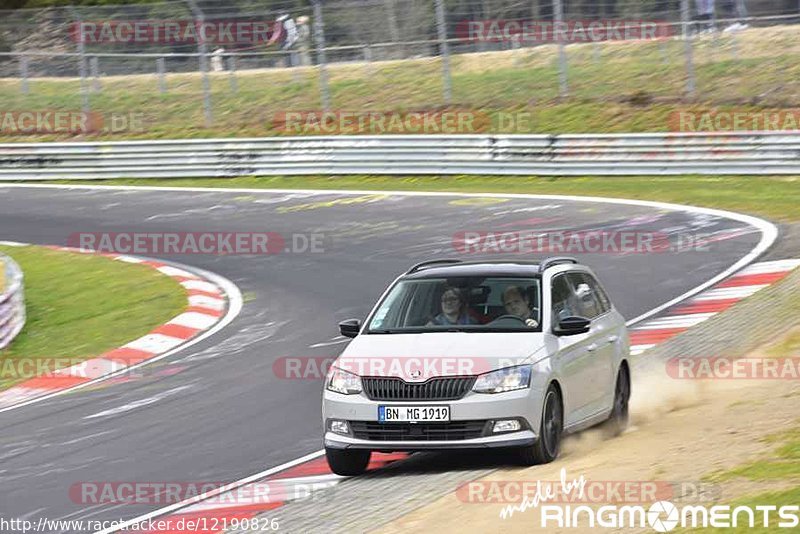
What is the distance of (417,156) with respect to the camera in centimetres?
2947

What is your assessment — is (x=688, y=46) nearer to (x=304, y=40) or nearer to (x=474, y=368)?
(x=304, y=40)

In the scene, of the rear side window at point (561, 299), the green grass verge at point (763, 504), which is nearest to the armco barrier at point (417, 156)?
the rear side window at point (561, 299)

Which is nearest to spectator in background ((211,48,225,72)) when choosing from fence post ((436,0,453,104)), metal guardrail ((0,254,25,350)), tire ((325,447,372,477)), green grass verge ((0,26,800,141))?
green grass verge ((0,26,800,141))

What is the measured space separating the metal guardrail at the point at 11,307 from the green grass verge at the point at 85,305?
13cm

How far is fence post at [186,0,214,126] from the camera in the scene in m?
31.4

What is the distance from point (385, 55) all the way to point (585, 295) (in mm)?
20301

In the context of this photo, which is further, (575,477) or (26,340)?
(26,340)

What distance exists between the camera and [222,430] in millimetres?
12047

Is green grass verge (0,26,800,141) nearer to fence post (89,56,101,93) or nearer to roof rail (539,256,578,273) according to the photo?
fence post (89,56,101,93)

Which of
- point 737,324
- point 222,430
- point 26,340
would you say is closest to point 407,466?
point 222,430

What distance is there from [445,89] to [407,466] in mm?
21232

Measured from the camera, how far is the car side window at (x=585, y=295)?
11.2 metres

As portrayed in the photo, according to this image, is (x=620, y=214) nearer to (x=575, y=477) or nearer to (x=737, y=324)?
(x=737, y=324)

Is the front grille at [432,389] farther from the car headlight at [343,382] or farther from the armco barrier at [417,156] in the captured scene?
the armco barrier at [417,156]
